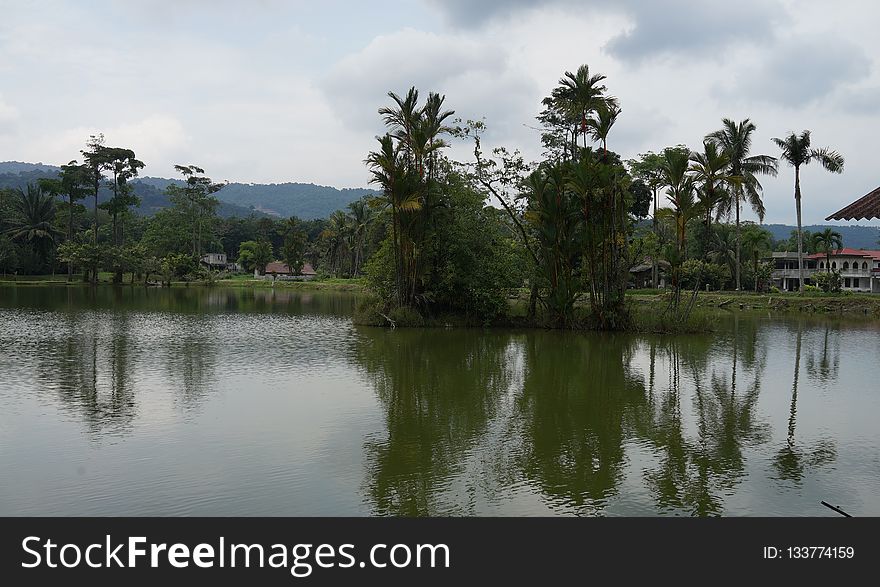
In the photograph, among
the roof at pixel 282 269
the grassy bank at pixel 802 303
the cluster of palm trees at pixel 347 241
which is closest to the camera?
the grassy bank at pixel 802 303

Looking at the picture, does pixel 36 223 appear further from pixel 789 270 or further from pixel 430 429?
pixel 789 270

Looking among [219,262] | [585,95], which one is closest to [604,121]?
[585,95]

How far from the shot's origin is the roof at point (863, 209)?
9.30 metres

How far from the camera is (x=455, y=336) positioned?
27.9m

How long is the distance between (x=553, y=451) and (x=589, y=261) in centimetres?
1887

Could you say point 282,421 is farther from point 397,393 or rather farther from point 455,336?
point 455,336

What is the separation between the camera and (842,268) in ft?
235

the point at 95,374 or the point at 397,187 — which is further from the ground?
the point at 397,187

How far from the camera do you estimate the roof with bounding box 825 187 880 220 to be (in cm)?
930

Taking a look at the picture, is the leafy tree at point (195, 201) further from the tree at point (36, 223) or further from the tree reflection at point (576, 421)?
the tree reflection at point (576, 421)

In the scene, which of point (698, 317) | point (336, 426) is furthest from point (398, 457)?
point (698, 317)

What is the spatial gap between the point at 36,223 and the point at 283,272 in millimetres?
33613

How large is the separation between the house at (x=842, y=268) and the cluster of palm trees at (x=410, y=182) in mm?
51015

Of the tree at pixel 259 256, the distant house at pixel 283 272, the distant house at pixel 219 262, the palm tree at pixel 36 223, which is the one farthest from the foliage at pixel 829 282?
the distant house at pixel 219 262
